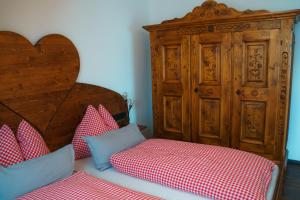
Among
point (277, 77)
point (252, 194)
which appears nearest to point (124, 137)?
point (252, 194)

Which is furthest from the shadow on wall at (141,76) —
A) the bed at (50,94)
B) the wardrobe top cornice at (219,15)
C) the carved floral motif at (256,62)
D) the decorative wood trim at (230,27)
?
the carved floral motif at (256,62)

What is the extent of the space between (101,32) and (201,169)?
6.02 ft

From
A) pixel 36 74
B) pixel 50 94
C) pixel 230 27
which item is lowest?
pixel 50 94

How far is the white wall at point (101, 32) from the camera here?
204cm

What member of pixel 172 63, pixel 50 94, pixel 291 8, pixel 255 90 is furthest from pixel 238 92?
pixel 50 94

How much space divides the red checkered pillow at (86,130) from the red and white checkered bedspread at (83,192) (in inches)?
21.9

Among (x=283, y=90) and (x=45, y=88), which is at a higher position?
(x=45, y=88)

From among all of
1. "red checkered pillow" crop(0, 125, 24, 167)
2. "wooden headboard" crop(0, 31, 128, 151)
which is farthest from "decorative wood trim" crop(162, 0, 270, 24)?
"red checkered pillow" crop(0, 125, 24, 167)

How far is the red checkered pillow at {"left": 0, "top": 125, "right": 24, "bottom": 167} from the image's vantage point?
1.61 meters

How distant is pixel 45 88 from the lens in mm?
2125

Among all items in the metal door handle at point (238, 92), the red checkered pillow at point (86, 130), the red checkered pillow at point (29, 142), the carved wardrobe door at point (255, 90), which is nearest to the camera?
the red checkered pillow at point (29, 142)

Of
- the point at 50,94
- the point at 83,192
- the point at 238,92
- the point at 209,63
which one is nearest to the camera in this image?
the point at 83,192

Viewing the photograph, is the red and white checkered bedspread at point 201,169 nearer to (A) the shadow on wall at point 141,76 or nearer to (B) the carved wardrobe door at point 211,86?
(B) the carved wardrobe door at point 211,86

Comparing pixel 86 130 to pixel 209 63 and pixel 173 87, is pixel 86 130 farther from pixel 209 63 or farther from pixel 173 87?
pixel 209 63
